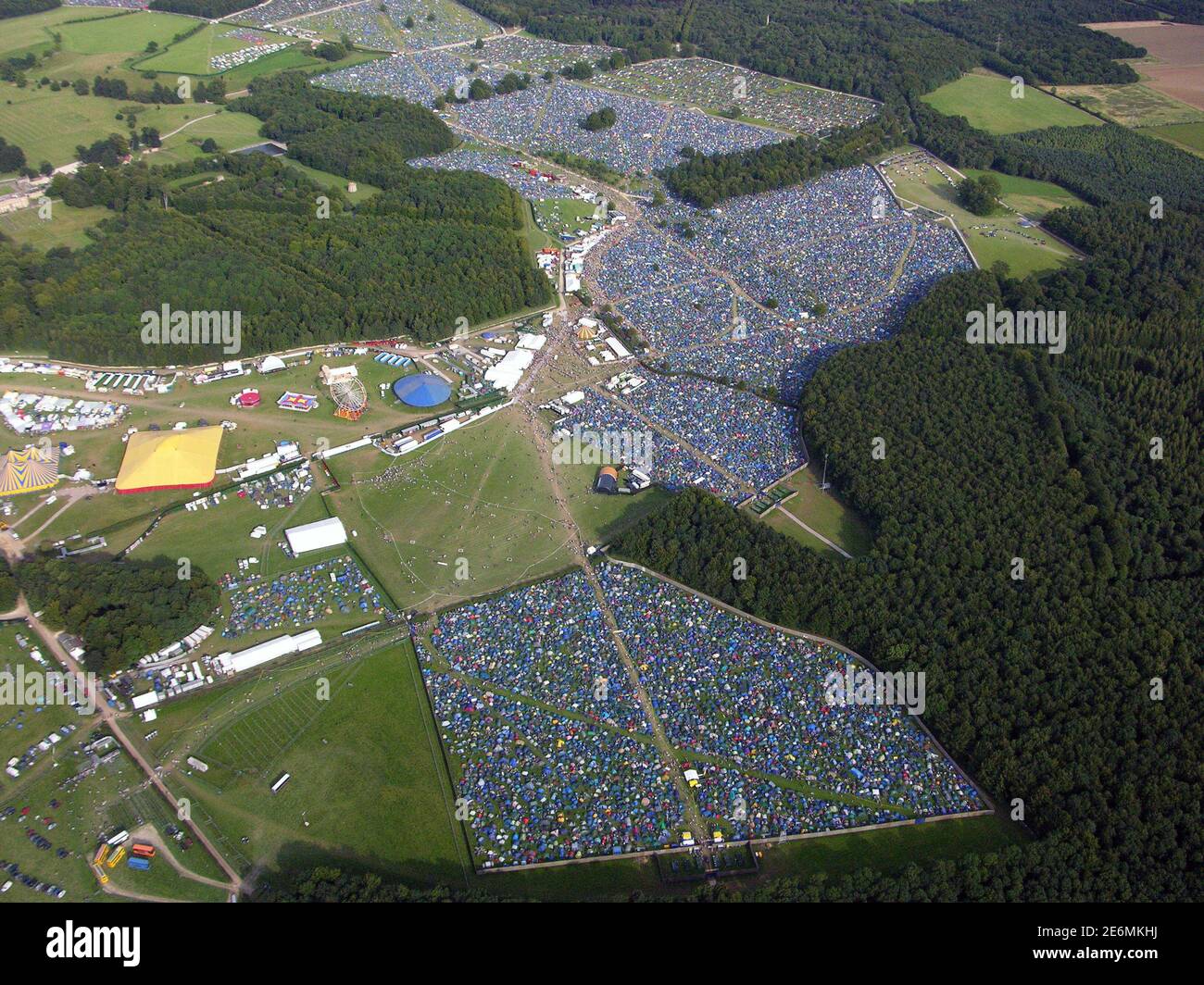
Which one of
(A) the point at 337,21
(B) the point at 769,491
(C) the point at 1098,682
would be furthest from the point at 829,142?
(A) the point at 337,21

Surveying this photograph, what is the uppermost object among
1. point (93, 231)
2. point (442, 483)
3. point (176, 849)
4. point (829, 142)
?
point (829, 142)

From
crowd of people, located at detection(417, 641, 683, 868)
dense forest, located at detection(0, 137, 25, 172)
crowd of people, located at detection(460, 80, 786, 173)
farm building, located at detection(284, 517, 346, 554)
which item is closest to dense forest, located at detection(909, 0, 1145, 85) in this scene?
crowd of people, located at detection(460, 80, 786, 173)

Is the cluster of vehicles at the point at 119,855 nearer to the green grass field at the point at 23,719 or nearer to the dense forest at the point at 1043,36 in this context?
the green grass field at the point at 23,719

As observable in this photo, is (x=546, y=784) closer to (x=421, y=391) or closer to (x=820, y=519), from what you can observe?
(x=820, y=519)

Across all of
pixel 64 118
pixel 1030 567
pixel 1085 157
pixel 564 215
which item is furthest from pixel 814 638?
pixel 64 118

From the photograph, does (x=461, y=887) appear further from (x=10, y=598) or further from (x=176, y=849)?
(x=10, y=598)

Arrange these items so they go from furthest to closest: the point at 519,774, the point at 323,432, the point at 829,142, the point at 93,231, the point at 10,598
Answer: the point at 829,142, the point at 93,231, the point at 323,432, the point at 10,598, the point at 519,774

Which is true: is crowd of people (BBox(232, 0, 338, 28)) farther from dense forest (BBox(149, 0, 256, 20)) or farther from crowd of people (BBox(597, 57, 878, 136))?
crowd of people (BBox(597, 57, 878, 136))
